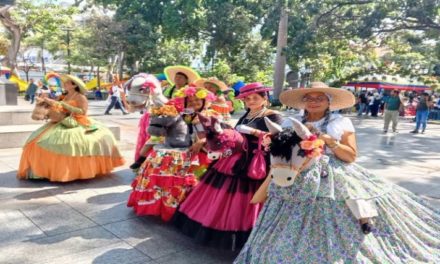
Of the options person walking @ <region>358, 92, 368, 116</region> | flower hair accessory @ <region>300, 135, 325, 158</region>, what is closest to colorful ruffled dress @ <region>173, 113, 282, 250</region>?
flower hair accessory @ <region>300, 135, 325, 158</region>

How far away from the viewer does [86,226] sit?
4.33 meters

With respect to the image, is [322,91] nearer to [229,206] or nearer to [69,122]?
[229,206]

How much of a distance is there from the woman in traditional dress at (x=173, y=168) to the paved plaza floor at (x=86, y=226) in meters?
0.24

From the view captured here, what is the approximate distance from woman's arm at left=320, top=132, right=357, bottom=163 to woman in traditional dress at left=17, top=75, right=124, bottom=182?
4.04 m

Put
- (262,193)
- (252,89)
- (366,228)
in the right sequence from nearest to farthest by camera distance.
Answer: (366,228) < (262,193) < (252,89)

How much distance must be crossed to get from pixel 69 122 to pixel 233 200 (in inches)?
132

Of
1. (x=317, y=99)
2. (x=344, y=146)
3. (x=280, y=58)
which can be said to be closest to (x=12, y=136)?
(x=317, y=99)

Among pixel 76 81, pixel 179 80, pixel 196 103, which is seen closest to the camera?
pixel 196 103

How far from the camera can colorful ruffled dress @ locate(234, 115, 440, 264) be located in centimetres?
290

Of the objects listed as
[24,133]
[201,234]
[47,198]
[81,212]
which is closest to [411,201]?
[201,234]

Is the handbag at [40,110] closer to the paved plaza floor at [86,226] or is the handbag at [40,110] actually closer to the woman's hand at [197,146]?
the paved plaza floor at [86,226]

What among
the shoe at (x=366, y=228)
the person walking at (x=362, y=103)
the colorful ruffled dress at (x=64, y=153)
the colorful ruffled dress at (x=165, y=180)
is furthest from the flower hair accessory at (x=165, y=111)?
the person walking at (x=362, y=103)

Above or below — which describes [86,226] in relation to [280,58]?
below

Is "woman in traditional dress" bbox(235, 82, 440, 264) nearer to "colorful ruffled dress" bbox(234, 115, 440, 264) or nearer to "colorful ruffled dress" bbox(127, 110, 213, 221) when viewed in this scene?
"colorful ruffled dress" bbox(234, 115, 440, 264)
